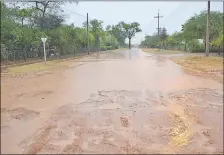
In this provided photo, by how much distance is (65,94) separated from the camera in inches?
361

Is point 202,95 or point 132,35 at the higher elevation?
point 132,35

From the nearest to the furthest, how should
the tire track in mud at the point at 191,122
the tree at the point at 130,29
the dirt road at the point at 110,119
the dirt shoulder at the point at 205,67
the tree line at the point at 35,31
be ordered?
the dirt road at the point at 110,119
the tire track in mud at the point at 191,122
the dirt shoulder at the point at 205,67
the tree line at the point at 35,31
the tree at the point at 130,29

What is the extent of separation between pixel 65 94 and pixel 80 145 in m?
4.37

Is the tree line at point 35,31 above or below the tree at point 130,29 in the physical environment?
below

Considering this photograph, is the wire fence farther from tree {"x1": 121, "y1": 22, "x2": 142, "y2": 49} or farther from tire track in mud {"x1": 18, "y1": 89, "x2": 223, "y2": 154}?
tree {"x1": 121, "y1": 22, "x2": 142, "y2": 49}

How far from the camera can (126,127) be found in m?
6.13

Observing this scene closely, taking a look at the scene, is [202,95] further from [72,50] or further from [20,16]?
[72,50]

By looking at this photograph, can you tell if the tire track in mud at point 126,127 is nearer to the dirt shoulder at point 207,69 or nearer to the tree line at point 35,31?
the dirt shoulder at point 207,69

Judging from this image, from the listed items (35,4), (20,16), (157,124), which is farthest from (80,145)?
(35,4)

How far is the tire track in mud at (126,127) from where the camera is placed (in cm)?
489

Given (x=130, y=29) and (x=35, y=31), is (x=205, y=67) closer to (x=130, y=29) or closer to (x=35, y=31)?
(x=35, y=31)

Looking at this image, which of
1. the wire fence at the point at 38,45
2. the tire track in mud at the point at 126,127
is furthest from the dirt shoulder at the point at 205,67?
the wire fence at the point at 38,45

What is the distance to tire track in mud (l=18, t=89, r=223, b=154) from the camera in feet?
16.0

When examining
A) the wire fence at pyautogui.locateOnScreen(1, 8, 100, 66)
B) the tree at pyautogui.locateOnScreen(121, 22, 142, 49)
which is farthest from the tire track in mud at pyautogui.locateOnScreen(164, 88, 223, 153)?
the tree at pyautogui.locateOnScreen(121, 22, 142, 49)
